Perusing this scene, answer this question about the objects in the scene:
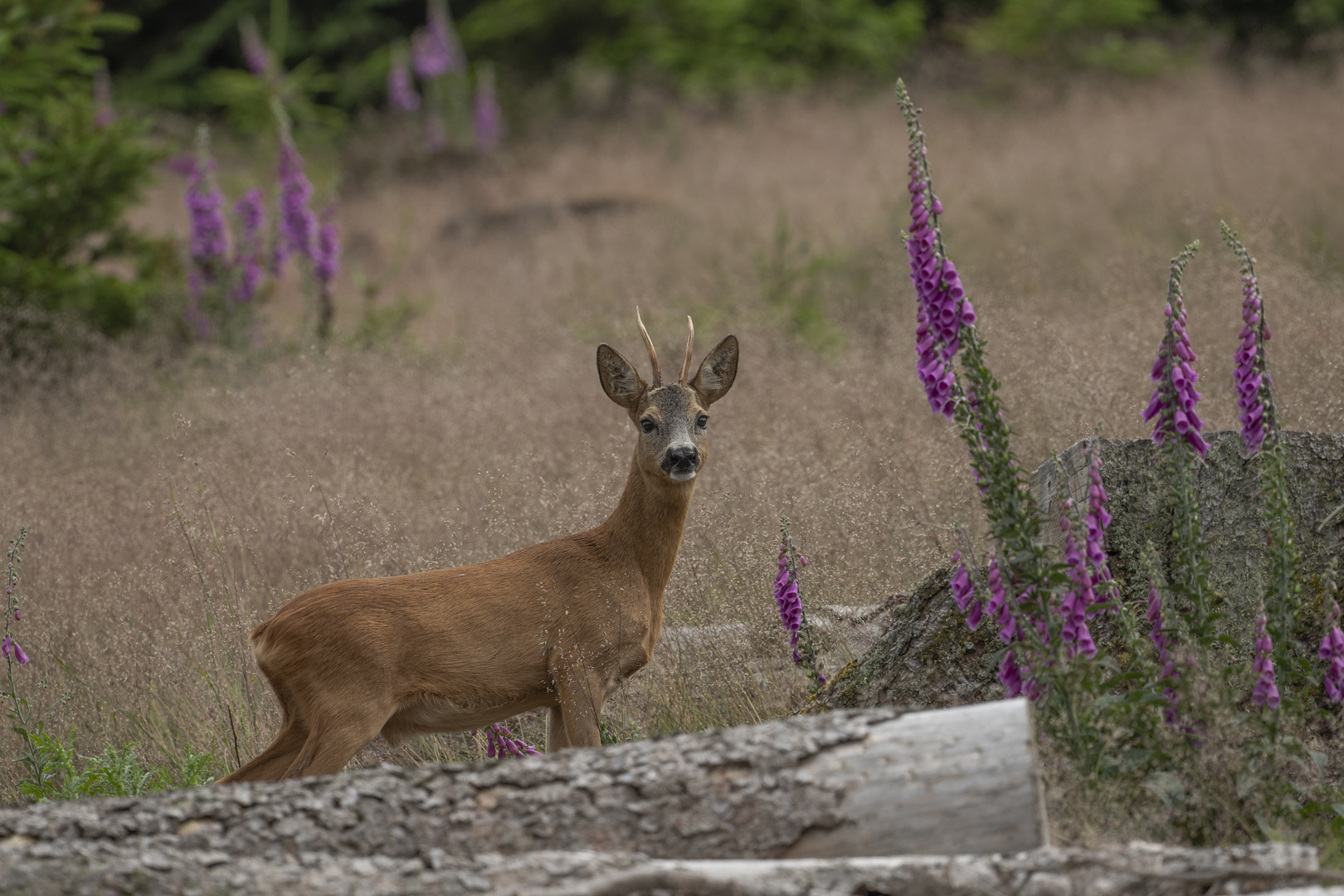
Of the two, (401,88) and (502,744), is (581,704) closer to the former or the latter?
(502,744)

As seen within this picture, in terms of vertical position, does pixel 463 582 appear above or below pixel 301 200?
below

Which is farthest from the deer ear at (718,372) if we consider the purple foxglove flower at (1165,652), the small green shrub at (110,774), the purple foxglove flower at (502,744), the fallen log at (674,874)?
the fallen log at (674,874)

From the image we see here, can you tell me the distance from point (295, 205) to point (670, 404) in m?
6.27

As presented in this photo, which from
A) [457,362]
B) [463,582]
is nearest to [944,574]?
[463,582]

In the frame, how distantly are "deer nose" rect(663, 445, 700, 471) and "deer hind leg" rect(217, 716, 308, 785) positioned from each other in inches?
60.0

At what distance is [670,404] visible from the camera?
5.06m

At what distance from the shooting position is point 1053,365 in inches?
258

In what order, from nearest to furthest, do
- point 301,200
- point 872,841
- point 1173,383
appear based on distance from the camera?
point 872,841 → point 1173,383 → point 301,200

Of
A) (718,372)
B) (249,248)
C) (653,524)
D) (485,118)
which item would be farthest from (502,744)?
(485,118)

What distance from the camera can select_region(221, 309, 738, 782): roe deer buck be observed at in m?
4.36

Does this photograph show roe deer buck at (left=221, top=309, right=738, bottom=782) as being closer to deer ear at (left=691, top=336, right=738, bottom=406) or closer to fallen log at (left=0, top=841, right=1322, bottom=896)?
deer ear at (left=691, top=336, right=738, bottom=406)

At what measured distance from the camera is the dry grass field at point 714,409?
17.7 ft

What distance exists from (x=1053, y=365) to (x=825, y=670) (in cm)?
231

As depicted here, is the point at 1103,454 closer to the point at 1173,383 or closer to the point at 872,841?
the point at 1173,383
